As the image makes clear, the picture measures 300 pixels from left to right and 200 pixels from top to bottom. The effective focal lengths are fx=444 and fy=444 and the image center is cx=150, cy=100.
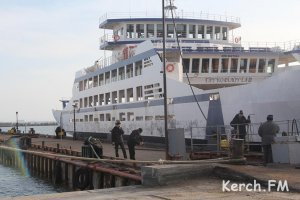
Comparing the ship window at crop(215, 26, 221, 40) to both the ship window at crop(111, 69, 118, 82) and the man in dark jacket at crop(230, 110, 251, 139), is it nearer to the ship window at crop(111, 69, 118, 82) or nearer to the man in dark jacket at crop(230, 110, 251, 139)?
the ship window at crop(111, 69, 118, 82)

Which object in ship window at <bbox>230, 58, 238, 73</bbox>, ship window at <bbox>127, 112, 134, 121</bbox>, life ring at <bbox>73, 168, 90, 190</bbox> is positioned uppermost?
ship window at <bbox>230, 58, 238, 73</bbox>

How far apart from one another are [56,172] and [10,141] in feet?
36.7

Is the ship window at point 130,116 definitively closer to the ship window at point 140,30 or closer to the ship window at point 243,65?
the ship window at point 140,30

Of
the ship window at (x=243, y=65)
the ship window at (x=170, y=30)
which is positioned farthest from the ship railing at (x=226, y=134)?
the ship window at (x=170, y=30)

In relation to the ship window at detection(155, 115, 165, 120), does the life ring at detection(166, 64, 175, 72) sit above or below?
above

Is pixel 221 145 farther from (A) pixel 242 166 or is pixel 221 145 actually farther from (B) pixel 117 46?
(B) pixel 117 46

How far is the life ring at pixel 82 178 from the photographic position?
17.9m

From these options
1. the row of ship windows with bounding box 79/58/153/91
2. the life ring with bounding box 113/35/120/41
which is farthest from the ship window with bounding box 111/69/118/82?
the life ring with bounding box 113/35/120/41

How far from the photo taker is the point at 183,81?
2595cm

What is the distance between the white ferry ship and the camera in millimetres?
18234

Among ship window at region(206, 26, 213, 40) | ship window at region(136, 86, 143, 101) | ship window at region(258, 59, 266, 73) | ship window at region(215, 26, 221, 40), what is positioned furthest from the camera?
ship window at region(215, 26, 221, 40)

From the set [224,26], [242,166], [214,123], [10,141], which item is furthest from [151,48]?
[242,166]

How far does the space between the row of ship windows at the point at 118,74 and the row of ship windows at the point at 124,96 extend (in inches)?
38.2

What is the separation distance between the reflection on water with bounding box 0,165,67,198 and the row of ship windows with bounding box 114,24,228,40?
13654 mm
